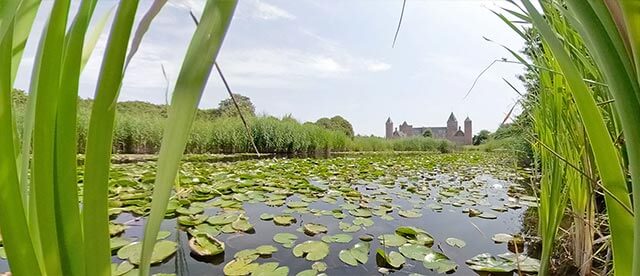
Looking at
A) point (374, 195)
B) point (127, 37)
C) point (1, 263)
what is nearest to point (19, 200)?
point (127, 37)

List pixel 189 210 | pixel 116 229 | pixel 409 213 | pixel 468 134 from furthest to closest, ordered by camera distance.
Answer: pixel 468 134
pixel 409 213
pixel 189 210
pixel 116 229

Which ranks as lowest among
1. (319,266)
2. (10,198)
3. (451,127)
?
(319,266)

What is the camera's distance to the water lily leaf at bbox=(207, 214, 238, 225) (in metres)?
1.30

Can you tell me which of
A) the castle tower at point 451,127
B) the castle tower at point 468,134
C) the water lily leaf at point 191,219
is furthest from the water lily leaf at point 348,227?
the castle tower at point 451,127

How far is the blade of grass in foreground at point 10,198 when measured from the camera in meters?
0.29

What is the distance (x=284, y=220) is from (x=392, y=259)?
1.84ft

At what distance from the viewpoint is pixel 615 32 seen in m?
0.21

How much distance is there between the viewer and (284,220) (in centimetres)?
138

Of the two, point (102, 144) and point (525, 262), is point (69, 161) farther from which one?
point (525, 262)

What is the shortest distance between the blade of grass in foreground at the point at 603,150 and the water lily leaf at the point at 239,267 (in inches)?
30.2

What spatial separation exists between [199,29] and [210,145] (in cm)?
576

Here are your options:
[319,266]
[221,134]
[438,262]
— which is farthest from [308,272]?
[221,134]

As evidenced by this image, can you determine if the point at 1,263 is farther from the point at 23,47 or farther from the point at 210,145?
the point at 210,145

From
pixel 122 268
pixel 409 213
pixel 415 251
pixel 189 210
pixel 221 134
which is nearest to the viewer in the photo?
pixel 122 268
